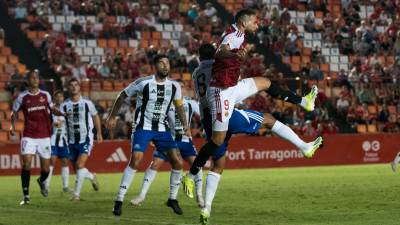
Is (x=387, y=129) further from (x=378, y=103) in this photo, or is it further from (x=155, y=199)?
(x=155, y=199)

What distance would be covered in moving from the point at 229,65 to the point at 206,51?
156 centimetres

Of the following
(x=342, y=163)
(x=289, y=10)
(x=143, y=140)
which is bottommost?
(x=342, y=163)

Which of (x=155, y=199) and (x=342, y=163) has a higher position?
(x=155, y=199)

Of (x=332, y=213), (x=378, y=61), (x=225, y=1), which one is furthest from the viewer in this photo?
(x=225, y=1)

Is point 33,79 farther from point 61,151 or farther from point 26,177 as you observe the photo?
point 61,151

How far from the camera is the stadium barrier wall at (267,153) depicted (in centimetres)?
3127

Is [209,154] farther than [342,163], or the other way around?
[342,163]

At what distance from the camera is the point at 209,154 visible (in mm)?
→ 14258

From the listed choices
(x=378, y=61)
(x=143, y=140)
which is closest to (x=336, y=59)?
(x=378, y=61)

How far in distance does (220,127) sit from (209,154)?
0.40 metres

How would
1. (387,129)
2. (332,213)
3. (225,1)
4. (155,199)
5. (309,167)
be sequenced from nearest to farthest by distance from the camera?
(332,213), (155,199), (309,167), (387,129), (225,1)

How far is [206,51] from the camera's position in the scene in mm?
15656

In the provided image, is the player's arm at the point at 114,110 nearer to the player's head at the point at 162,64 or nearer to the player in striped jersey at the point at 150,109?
the player in striped jersey at the point at 150,109

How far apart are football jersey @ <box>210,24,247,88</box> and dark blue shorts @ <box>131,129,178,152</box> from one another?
2158 millimetres
